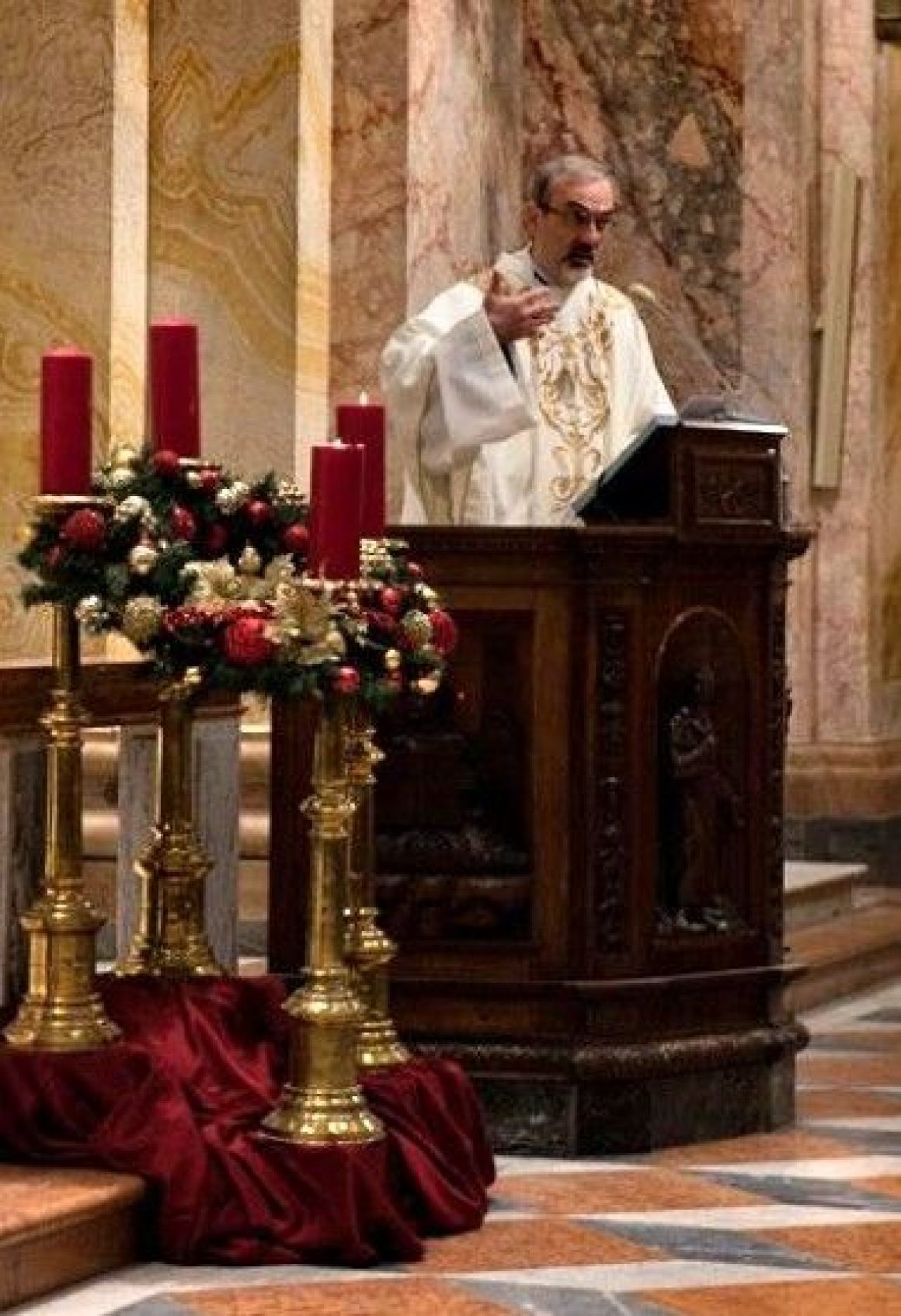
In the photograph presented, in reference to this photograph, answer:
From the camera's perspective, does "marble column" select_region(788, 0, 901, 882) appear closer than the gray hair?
No

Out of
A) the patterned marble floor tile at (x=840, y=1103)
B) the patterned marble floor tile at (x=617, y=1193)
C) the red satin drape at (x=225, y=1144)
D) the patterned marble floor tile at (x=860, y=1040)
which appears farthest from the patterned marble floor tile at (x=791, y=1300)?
the patterned marble floor tile at (x=860, y=1040)

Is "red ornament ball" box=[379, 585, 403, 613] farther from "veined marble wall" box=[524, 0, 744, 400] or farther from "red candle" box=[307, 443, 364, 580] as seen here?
"veined marble wall" box=[524, 0, 744, 400]

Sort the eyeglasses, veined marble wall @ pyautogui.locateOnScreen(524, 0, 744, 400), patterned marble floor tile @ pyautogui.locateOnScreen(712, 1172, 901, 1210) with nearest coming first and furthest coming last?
patterned marble floor tile @ pyautogui.locateOnScreen(712, 1172, 901, 1210), the eyeglasses, veined marble wall @ pyautogui.locateOnScreen(524, 0, 744, 400)

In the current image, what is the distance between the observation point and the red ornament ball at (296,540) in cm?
682

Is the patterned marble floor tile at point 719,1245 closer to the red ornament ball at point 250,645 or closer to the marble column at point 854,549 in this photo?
the red ornament ball at point 250,645

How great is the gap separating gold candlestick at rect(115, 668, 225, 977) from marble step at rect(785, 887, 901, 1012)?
12.3 ft

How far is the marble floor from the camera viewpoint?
6129 millimetres

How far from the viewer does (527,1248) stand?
21.7 ft

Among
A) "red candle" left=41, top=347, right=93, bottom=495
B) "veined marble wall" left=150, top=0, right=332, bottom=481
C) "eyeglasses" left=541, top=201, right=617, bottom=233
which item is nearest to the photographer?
"red candle" left=41, top=347, right=93, bottom=495

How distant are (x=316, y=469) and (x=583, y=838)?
5.29 feet

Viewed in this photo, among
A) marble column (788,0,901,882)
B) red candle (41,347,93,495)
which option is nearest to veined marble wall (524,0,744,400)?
marble column (788,0,901,882)

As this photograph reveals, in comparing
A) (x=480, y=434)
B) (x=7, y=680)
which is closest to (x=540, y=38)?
(x=480, y=434)

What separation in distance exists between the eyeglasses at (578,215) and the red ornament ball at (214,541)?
1.82 meters

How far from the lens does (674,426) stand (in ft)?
25.6
